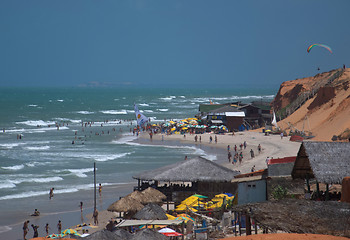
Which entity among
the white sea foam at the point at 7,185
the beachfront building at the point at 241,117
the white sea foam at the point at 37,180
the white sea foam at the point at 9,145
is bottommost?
the white sea foam at the point at 7,185

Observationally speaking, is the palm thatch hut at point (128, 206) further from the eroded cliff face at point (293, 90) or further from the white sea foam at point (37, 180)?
the eroded cliff face at point (293, 90)

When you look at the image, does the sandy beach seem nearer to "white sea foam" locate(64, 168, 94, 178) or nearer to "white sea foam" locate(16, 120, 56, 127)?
"white sea foam" locate(64, 168, 94, 178)

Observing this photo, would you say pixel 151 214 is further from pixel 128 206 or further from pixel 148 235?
pixel 148 235

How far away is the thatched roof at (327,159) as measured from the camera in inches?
476

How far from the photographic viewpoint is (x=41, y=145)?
49031 millimetres

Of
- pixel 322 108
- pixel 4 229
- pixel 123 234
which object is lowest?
pixel 4 229

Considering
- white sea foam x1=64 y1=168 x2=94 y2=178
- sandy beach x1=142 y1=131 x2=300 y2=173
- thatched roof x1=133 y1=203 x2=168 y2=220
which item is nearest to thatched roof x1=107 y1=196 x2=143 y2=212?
thatched roof x1=133 y1=203 x2=168 y2=220

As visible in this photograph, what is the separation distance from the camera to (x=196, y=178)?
2158 centimetres

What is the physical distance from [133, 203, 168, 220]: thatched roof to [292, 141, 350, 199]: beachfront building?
6.48 m

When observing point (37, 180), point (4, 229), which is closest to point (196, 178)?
point (4, 229)

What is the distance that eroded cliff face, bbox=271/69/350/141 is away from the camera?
1626 inches

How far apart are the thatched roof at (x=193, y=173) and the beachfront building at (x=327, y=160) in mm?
8760

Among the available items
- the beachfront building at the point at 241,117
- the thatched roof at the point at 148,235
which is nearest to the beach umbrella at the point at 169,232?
the thatched roof at the point at 148,235

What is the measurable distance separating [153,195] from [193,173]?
2.01 metres
